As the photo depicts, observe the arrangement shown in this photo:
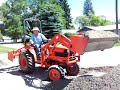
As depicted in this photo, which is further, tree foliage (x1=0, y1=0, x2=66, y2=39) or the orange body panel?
tree foliage (x1=0, y1=0, x2=66, y2=39)

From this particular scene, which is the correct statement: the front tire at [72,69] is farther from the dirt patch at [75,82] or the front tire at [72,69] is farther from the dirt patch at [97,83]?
the dirt patch at [97,83]

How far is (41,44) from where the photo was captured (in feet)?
37.4

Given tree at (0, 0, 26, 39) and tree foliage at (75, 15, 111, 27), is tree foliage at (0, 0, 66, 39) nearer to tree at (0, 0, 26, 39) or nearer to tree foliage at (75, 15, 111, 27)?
tree at (0, 0, 26, 39)

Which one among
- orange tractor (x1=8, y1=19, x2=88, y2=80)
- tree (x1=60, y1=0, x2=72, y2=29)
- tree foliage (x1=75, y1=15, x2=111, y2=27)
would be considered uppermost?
tree (x1=60, y1=0, x2=72, y2=29)

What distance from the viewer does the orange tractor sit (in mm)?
9742

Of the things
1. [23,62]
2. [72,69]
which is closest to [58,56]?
[72,69]

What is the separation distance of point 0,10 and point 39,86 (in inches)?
2322

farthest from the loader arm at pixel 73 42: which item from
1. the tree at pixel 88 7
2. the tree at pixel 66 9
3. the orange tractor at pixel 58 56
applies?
the tree at pixel 88 7

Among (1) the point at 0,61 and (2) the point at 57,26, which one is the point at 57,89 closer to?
(1) the point at 0,61

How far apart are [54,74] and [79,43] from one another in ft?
4.33

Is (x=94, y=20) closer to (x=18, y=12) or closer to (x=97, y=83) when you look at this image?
(x=18, y=12)

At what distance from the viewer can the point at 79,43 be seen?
9.48 meters

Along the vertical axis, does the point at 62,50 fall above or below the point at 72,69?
above

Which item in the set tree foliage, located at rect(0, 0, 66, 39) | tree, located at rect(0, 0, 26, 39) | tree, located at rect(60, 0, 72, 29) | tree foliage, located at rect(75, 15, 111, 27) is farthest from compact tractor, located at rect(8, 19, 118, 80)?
tree foliage, located at rect(75, 15, 111, 27)
